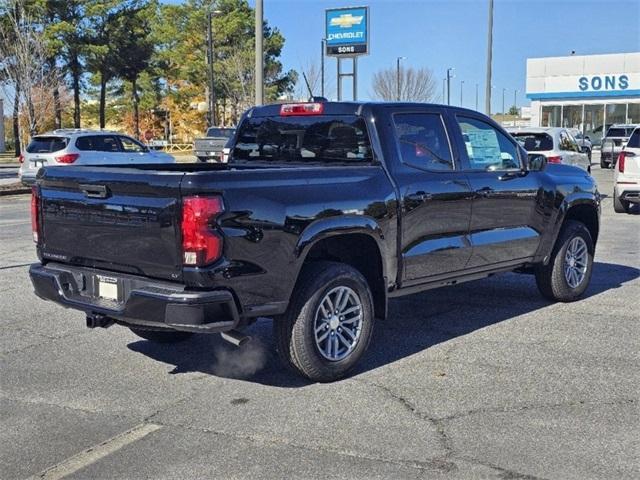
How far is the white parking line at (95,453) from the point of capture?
386 centimetres

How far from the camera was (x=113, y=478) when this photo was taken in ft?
12.4

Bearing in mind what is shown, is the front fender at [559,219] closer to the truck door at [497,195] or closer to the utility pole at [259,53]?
the truck door at [497,195]

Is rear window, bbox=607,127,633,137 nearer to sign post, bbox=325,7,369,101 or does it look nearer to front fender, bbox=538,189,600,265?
sign post, bbox=325,7,369,101

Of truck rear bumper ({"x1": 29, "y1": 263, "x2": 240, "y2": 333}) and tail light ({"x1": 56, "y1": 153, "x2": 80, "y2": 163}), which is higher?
tail light ({"x1": 56, "y1": 153, "x2": 80, "y2": 163})

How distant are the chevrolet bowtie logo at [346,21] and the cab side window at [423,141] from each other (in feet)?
92.5

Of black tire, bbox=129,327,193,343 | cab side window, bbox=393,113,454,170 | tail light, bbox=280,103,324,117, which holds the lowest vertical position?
black tire, bbox=129,327,193,343

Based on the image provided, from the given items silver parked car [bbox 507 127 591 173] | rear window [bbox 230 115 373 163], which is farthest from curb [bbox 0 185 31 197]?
rear window [bbox 230 115 373 163]

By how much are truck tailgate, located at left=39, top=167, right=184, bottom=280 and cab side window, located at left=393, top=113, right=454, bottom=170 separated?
Answer: 1.98m

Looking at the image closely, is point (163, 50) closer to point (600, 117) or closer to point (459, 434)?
point (600, 117)

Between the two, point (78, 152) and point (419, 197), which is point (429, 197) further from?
point (78, 152)

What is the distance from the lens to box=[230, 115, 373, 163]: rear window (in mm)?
5871

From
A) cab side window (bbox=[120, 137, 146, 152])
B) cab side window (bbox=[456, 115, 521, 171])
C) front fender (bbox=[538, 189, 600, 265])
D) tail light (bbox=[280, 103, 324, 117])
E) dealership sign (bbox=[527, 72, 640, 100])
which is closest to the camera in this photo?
tail light (bbox=[280, 103, 324, 117])

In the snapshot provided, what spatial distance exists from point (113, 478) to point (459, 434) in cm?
185

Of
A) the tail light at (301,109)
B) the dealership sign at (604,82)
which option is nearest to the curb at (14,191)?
the tail light at (301,109)
